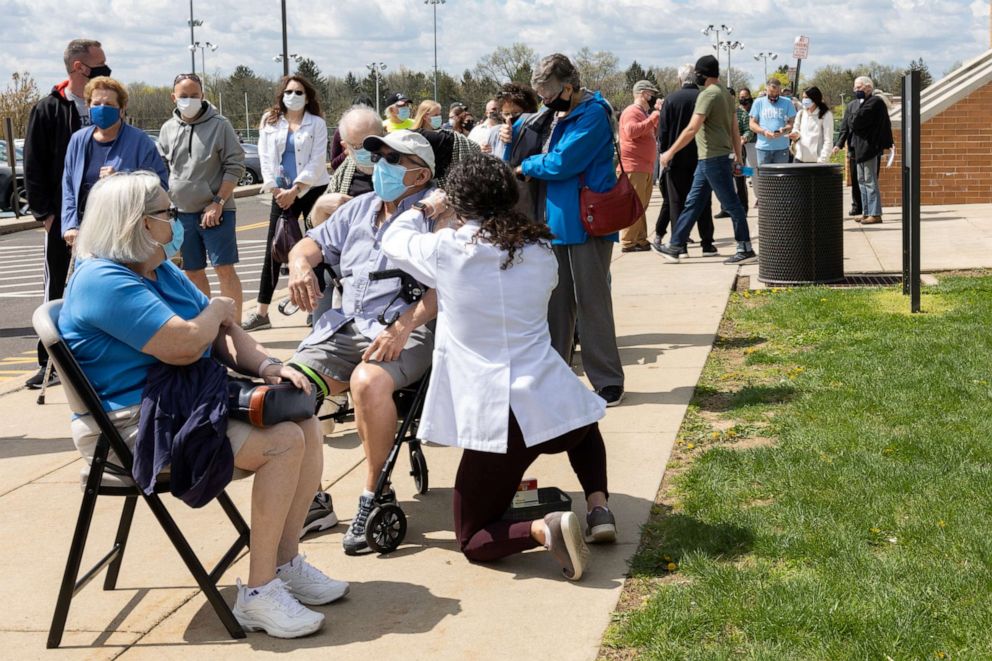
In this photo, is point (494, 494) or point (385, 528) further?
point (385, 528)

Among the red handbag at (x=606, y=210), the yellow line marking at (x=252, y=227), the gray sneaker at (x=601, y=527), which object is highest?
the red handbag at (x=606, y=210)

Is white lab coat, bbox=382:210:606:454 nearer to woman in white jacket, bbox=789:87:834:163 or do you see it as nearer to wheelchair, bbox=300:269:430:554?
wheelchair, bbox=300:269:430:554

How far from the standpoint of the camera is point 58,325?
3.94 metres

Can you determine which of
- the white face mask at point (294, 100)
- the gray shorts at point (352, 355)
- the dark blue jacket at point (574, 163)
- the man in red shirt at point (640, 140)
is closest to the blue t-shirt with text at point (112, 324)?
the gray shorts at point (352, 355)

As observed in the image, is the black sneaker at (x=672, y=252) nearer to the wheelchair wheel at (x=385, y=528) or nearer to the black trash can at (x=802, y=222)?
the black trash can at (x=802, y=222)

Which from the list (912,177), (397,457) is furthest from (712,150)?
(397,457)

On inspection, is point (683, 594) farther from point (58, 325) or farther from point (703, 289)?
point (703, 289)

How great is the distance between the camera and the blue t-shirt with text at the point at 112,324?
3.84m

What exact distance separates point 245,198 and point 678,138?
20886 millimetres

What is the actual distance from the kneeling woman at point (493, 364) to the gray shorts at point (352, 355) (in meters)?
0.44

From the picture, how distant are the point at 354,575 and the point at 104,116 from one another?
4132 mm

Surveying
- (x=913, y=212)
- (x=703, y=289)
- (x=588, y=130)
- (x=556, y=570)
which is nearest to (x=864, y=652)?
(x=556, y=570)

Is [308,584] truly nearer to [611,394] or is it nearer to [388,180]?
[388,180]

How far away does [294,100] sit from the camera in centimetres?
927
